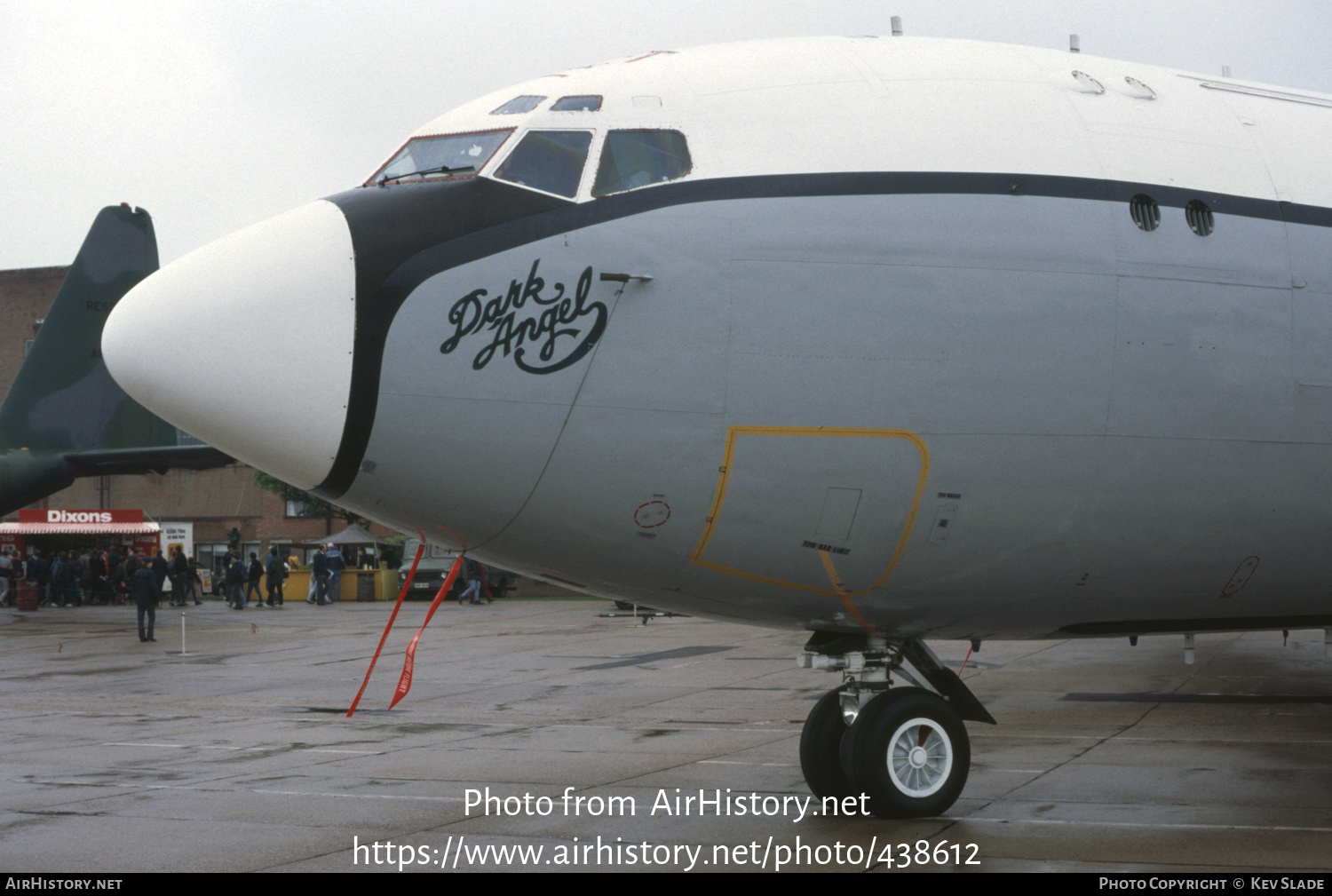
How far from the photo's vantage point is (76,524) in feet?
149

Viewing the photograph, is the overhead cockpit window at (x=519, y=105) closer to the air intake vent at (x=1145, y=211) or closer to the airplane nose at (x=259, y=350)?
the airplane nose at (x=259, y=350)

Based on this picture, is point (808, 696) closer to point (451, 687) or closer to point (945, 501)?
point (451, 687)

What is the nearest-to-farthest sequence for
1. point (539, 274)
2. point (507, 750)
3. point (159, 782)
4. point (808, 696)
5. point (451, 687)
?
point (539, 274) → point (159, 782) → point (507, 750) → point (808, 696) → point (451, 687)

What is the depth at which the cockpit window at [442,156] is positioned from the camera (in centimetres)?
783

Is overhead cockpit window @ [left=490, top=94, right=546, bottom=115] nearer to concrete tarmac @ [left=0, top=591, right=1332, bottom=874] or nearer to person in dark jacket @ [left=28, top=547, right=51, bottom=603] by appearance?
concrete tarmac @ [left=0, top=591, right=1332, bottom=874]

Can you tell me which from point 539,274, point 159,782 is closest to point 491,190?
point 539,274

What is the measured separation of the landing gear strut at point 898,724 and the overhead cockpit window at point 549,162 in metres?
3.57

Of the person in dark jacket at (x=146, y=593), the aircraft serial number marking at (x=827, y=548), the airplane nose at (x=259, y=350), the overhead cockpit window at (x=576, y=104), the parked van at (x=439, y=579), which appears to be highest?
the overhead cockpit window at (x=576, y=104)

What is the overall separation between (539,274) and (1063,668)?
14.7 m

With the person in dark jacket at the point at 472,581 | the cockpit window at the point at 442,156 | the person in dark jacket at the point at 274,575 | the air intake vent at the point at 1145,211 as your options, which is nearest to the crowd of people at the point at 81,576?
the person in dark jacket at the point at 274,575

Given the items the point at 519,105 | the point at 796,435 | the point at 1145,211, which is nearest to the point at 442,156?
the point at 519,105

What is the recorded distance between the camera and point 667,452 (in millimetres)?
7418

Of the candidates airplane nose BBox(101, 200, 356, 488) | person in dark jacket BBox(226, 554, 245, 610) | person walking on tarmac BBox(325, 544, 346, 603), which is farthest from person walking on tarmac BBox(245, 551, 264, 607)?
airplane nose BBox(101, 200, 356, 488)

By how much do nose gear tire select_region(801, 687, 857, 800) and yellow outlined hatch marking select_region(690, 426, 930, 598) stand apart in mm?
1706
